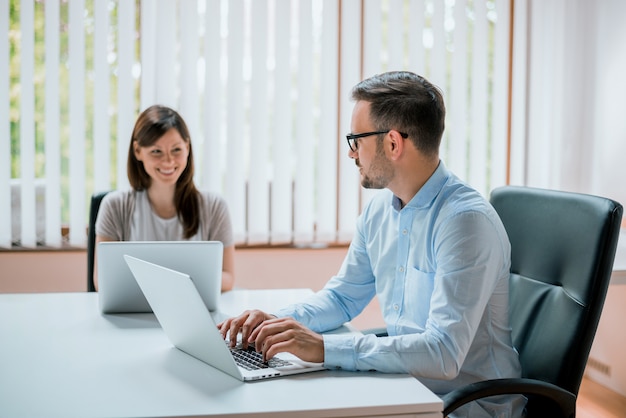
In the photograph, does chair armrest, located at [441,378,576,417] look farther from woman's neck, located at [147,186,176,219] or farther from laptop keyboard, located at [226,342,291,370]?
woman's neck, located at [147,186,176,219]

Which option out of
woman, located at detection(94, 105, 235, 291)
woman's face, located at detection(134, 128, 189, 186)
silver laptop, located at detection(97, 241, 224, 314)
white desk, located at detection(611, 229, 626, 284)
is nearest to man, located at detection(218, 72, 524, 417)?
silver laptop, located at detection(97, 241, 224, 314)

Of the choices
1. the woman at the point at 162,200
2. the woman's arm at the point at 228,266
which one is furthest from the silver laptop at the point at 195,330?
the woman at the point at 162,200

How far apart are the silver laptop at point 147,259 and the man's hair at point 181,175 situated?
0.76 meters

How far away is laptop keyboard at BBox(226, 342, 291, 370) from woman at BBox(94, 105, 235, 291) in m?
1.12

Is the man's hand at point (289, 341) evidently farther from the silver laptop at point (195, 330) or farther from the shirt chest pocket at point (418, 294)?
the shirt chest pocket at point (418, 294)

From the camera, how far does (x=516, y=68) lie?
370 centimetres

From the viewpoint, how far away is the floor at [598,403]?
3136mm

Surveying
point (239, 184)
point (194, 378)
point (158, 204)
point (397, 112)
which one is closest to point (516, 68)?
point (239, 184)

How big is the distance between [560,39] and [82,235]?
2508 mm

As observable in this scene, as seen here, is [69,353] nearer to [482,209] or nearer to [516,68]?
[482,209]

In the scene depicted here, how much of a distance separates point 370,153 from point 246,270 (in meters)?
1.86

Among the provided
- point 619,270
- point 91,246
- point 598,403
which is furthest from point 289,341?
point 598,403

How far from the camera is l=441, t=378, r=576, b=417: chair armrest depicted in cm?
147

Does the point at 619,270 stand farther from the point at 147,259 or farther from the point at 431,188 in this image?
the point at 147,259
